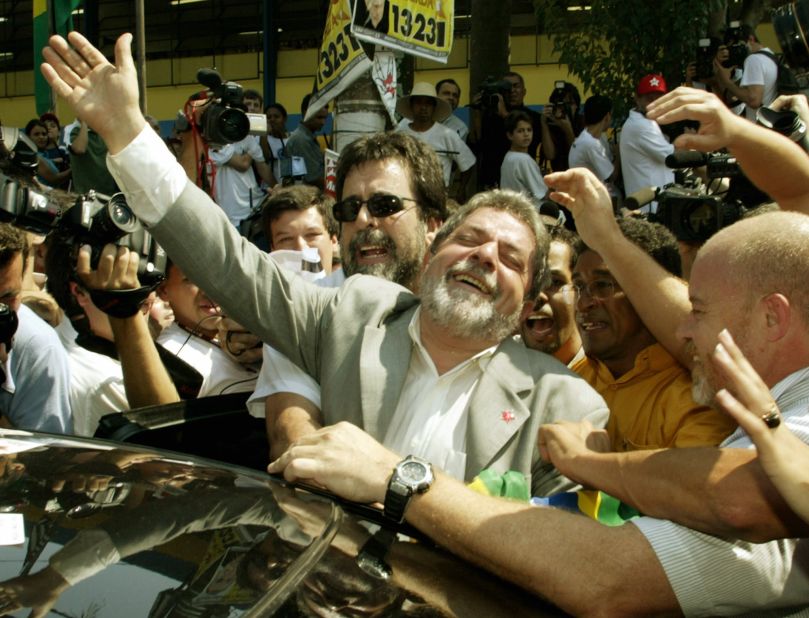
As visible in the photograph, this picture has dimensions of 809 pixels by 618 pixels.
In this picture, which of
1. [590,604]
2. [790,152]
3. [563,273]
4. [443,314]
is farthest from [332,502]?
[563,273]

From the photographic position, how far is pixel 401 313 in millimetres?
3232

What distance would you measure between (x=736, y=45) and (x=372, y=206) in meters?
4.57

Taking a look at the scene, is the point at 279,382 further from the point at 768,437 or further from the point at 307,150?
the point at 307,150

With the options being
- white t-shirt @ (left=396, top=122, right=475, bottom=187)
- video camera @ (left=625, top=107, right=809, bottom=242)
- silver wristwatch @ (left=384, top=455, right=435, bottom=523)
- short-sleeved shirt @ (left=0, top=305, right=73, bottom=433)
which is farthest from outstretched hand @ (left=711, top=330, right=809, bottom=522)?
white t-shirt @ (left=396, top=122, right=475, bottom=187)

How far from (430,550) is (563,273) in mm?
2174

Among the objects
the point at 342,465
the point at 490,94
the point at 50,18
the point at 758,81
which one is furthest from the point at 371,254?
the point at 50,18

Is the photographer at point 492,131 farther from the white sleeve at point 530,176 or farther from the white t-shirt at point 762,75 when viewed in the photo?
the white t-shirt at point 762,75

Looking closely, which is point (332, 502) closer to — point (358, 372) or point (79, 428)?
point (358, 372)

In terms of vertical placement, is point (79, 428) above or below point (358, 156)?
below

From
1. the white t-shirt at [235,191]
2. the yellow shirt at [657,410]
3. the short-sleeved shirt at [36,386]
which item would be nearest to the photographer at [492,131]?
the white t-shirt at [235,191]

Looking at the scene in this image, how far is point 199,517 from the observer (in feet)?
5.89

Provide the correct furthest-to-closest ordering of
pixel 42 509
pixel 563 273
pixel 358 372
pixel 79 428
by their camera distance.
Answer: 1. pixel 563 273
2. pixel 79 428
3. pixel 358 372
4. pixel 42 509

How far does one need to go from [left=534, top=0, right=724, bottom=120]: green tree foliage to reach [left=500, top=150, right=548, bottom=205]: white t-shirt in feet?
5.36

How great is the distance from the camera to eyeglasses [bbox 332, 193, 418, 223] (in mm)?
3912
